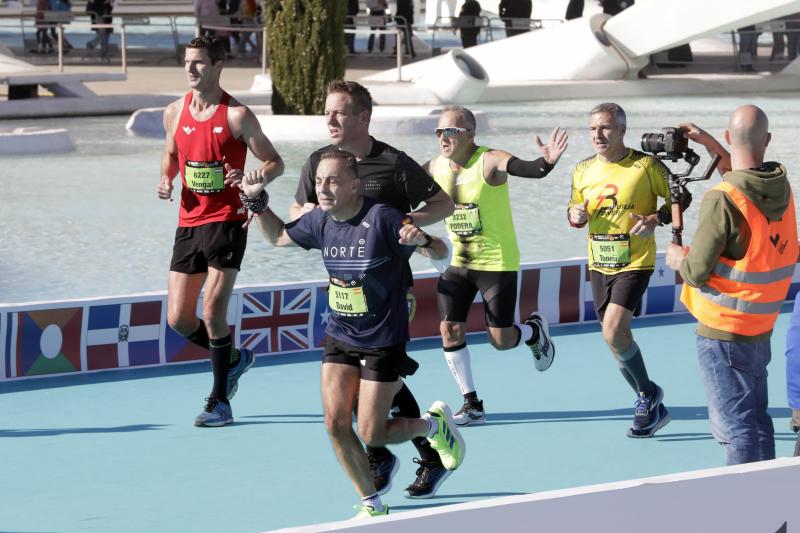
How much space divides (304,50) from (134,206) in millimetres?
5947

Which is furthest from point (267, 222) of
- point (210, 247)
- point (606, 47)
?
point (606, 47)

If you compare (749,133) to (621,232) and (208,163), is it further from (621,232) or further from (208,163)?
(208,163)

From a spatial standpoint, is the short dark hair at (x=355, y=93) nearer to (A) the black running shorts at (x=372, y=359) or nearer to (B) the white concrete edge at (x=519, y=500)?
(A) the black running shorts at (x=372, y=359)

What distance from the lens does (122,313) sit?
948cm

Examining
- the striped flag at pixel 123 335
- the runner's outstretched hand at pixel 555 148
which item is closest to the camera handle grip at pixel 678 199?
the runner's outstretched hand at pixel 555 148

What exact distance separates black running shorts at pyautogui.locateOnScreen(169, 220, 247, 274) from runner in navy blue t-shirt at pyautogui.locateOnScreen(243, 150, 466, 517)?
5.59 ft

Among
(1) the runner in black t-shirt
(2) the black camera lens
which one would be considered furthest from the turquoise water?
(2) the black camera lens

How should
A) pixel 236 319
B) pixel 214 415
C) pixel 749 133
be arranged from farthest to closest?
pixel 236 319, pixel 214 415, pixel 749 133

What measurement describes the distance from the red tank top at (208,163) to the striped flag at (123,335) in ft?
5.12

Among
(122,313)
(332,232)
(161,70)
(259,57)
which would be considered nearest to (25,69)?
(161,70)

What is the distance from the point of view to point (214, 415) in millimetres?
8117

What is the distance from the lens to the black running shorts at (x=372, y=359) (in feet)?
20.6

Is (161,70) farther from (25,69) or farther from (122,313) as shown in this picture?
(122,313)

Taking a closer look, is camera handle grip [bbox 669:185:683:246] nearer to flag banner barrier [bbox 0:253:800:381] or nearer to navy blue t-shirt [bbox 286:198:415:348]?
navy blue t-shirt [bbox 286:198:415:348]
